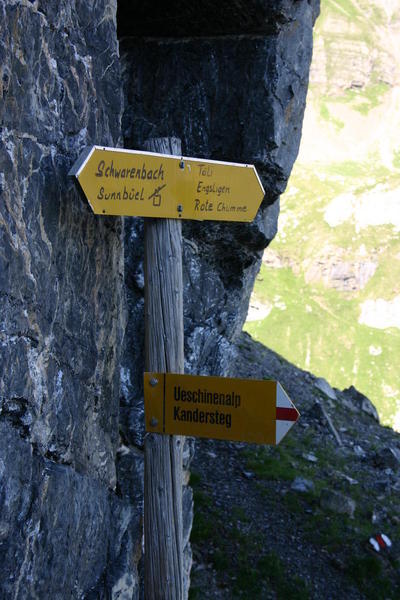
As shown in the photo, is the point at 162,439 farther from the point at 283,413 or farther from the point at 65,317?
the point at 65,317

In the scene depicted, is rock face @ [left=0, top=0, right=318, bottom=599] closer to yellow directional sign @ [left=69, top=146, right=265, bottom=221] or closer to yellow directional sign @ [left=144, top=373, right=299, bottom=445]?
yellow directional sign @ [left=69, top=146, right=265, bottom=221]

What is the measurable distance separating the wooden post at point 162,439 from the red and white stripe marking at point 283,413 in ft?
2.64

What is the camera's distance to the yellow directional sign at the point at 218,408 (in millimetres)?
4723

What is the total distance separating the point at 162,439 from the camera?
504 centimetres

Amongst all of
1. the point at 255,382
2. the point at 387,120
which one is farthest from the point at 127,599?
the point at 387,120

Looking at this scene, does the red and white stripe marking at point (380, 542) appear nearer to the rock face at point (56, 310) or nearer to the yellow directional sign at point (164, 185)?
the rock face at point (56, 310)

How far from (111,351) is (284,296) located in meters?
99.8

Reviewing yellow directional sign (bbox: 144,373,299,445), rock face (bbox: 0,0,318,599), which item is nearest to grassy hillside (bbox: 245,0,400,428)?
rock face (bbox: 0,0,318,599)

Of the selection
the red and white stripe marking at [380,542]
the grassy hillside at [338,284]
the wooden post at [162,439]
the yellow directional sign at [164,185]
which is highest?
the yellow directional sign at [164,185]

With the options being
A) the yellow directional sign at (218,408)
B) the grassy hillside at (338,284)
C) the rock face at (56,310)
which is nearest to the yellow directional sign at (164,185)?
the rock face at (56,310)

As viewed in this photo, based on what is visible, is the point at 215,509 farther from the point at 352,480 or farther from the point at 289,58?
the point at 289,58

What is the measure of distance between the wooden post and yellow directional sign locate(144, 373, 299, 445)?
0.50ft

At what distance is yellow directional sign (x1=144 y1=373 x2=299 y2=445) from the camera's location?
4.72 m

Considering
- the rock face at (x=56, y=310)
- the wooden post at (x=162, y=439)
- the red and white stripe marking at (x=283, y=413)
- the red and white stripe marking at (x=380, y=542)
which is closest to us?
the rock face at (x=56, y=310)
